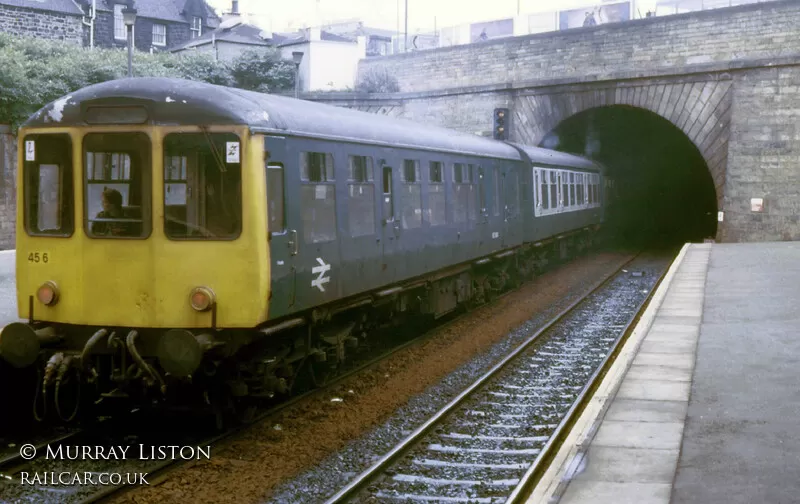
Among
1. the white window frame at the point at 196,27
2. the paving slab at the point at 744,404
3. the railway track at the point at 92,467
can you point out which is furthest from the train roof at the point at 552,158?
the white window frame at the point at 196,27

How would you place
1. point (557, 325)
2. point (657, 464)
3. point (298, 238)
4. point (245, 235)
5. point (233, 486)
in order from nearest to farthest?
point (657, 464), point (233, 486), point (245, 235), point (298, 238), point (557, 325)

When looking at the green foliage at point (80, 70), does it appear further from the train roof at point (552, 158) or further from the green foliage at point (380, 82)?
the train roof at point (552, 158)

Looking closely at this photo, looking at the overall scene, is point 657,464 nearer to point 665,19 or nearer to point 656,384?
point 656,384

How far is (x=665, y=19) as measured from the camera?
29.1m

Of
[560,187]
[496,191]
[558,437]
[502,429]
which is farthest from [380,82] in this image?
[558,437]

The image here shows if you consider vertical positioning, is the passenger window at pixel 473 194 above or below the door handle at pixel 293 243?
above

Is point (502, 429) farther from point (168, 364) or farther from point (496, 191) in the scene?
point (496, 191)

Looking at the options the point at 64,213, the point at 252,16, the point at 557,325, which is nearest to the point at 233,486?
the point at 64,213

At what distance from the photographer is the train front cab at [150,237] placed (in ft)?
25.3

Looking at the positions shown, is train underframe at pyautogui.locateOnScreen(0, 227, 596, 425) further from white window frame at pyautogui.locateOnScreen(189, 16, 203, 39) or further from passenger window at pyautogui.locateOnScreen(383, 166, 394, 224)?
white window frame at pyautogui.locateOnScreen(189, 16, 203, 39)

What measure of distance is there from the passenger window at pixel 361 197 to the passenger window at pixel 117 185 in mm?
2454

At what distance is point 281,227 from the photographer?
8.12 metres

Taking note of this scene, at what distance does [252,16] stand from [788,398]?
49613 mm

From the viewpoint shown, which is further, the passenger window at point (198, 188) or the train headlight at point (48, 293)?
the train headlight at point (48, 293)
